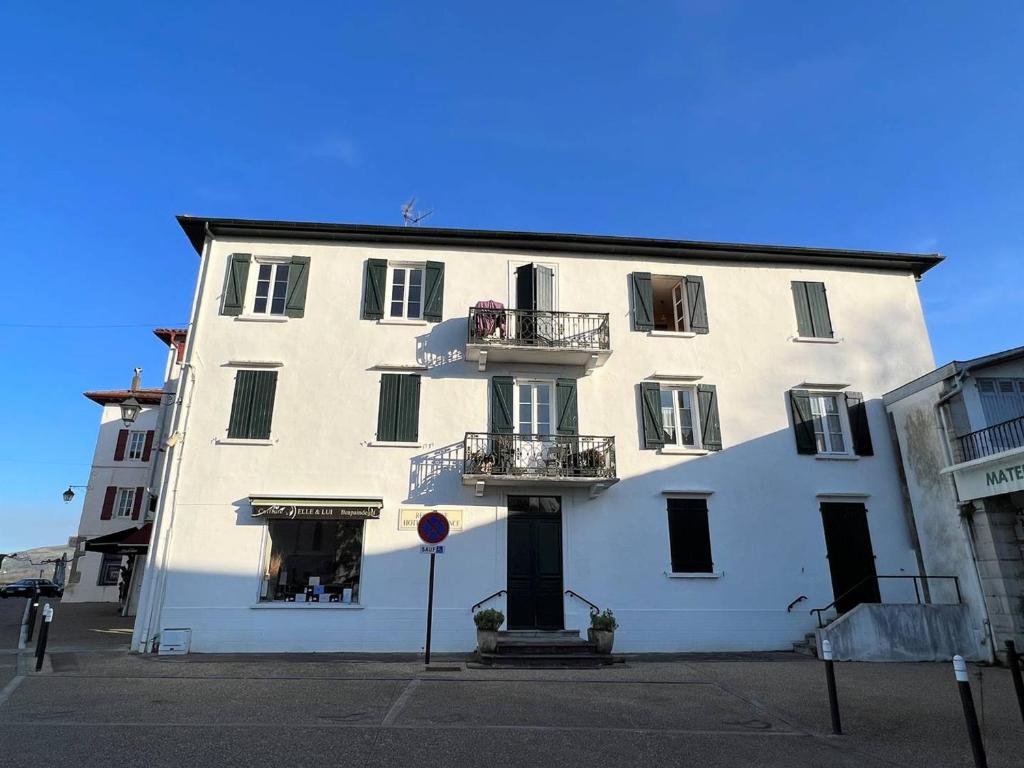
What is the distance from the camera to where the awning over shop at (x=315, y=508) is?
13.1 metres

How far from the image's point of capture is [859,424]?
15148 mm

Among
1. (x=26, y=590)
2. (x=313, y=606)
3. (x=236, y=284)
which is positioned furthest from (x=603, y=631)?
(x=26, y=590)

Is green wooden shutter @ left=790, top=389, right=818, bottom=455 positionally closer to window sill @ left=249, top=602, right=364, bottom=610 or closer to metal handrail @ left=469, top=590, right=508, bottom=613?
metal handrail @ left=469, top=590, right=508, bottom=613

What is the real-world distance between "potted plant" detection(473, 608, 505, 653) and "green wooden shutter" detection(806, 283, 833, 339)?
431 inches

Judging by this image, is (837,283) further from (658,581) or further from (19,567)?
(19,567)

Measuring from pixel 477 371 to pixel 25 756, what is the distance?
10.4 metres

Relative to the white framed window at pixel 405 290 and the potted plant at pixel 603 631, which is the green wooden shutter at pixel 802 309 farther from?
the white framed window at pixel 405 290

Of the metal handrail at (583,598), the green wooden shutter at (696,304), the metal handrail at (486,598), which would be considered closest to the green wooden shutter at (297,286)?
the metal handrail at (486,598)

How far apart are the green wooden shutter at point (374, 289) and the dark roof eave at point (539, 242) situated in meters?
0.75

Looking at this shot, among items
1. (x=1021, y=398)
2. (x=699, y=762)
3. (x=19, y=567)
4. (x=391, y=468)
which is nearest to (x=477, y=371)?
(x=391, y=468)

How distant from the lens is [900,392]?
590 inches

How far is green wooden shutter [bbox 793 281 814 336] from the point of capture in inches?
628

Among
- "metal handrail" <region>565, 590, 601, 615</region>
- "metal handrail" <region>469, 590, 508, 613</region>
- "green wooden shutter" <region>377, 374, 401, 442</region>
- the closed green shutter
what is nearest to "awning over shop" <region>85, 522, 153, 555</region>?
the closed green shutter

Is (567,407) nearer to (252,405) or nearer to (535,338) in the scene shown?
(535,338)
